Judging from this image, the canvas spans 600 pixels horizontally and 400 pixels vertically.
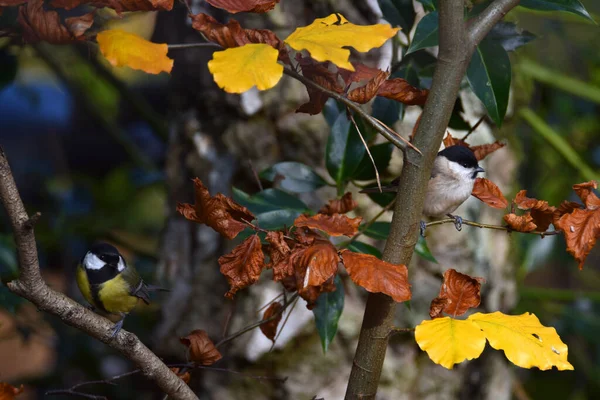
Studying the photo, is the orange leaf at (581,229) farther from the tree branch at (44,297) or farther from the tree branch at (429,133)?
the tree branch at (44,297)

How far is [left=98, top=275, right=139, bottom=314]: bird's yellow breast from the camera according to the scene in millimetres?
1242

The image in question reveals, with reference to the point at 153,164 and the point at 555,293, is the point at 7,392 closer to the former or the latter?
the point at 153,164

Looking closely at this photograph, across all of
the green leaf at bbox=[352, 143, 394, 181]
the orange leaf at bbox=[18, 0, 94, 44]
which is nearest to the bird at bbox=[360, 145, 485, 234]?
the green leaf at bbox=[352, 143, 394, 181]

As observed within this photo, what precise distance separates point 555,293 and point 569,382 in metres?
0.68

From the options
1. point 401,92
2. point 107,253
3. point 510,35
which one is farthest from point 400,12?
point 107,253

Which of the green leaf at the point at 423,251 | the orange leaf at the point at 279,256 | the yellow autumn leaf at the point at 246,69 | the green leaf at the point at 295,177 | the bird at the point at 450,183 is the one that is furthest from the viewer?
the bird at the point at 450,183

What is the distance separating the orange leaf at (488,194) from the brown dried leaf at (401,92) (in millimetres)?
138

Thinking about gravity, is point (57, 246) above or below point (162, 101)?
above

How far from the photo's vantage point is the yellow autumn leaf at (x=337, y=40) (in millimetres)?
565

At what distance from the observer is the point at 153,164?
219cm

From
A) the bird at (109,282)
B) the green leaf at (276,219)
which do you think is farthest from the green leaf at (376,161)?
the bird at (109,282)

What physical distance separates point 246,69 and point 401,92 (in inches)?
8.4

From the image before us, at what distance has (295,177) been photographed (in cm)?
100

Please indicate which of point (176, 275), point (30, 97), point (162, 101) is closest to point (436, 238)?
point (176, 275)
